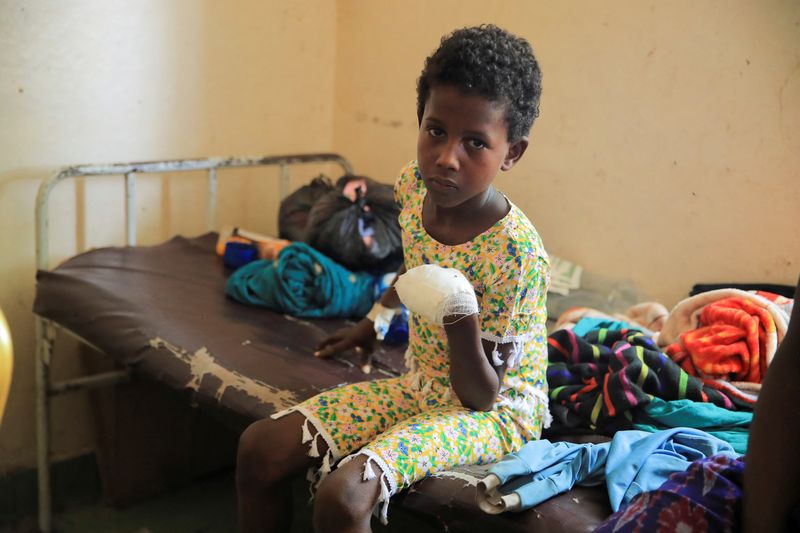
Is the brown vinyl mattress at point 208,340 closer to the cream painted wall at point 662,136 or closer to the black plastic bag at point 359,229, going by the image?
the black plastic bag at point 359,229

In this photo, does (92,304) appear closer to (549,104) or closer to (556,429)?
(556,429)

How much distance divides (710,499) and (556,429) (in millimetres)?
626

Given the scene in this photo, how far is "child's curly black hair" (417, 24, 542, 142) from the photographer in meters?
1.63

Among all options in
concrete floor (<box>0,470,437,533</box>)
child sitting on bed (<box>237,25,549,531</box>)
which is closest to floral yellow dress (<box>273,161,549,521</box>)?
child sitting on bed (<box>237,25,549,531</box>)

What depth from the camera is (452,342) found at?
1630mm

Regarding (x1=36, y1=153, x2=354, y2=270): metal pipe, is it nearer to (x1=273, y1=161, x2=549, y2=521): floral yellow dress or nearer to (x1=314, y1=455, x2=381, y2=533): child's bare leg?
(x1=273, y1=161, x2=549, y2=521): floral yellow dress

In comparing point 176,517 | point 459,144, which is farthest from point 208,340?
point 459,144

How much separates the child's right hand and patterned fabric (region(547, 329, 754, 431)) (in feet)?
1.49

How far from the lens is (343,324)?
2.57 meters

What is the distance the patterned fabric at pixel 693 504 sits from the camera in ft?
4.23

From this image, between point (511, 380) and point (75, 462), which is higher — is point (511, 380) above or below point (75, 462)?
above

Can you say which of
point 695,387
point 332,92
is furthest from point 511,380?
point 332,92

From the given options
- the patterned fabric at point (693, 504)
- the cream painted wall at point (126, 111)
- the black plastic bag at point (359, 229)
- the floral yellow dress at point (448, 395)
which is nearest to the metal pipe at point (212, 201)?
the cream painted wall at point (126, 111)

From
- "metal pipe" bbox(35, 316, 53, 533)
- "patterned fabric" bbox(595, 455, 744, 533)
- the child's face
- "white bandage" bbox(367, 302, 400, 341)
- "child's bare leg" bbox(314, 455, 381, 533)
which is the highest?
the child's face
